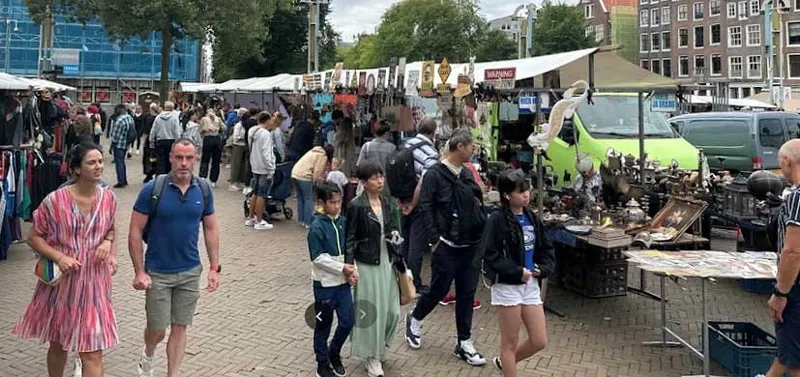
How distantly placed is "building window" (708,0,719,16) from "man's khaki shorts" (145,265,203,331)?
186 feet

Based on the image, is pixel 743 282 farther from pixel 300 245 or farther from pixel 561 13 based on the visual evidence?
pixel 561 13

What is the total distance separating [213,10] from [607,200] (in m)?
26.2

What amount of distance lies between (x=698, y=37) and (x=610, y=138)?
163 ft

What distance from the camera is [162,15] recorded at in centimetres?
2825

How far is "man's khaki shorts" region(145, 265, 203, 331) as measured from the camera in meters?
3.86

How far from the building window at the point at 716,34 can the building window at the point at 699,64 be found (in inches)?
58.7

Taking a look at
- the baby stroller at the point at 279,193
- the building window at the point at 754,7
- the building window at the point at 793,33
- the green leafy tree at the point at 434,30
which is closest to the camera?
the baby stroller at the point at 279,193

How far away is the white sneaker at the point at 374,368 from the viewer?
175 inches

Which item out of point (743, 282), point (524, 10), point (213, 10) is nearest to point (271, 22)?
point (213, 10)

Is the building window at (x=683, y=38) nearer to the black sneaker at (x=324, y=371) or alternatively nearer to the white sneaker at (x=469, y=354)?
the white sneaker at (x=469, y=354)

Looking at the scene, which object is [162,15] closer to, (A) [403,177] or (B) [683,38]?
(A) [403,177]

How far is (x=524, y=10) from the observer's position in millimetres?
21578

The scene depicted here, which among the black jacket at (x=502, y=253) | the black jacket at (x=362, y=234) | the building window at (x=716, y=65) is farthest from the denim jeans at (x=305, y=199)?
the building window at (x=716, y=65)

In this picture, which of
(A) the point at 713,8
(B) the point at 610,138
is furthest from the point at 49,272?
(A) the point at 713,8
